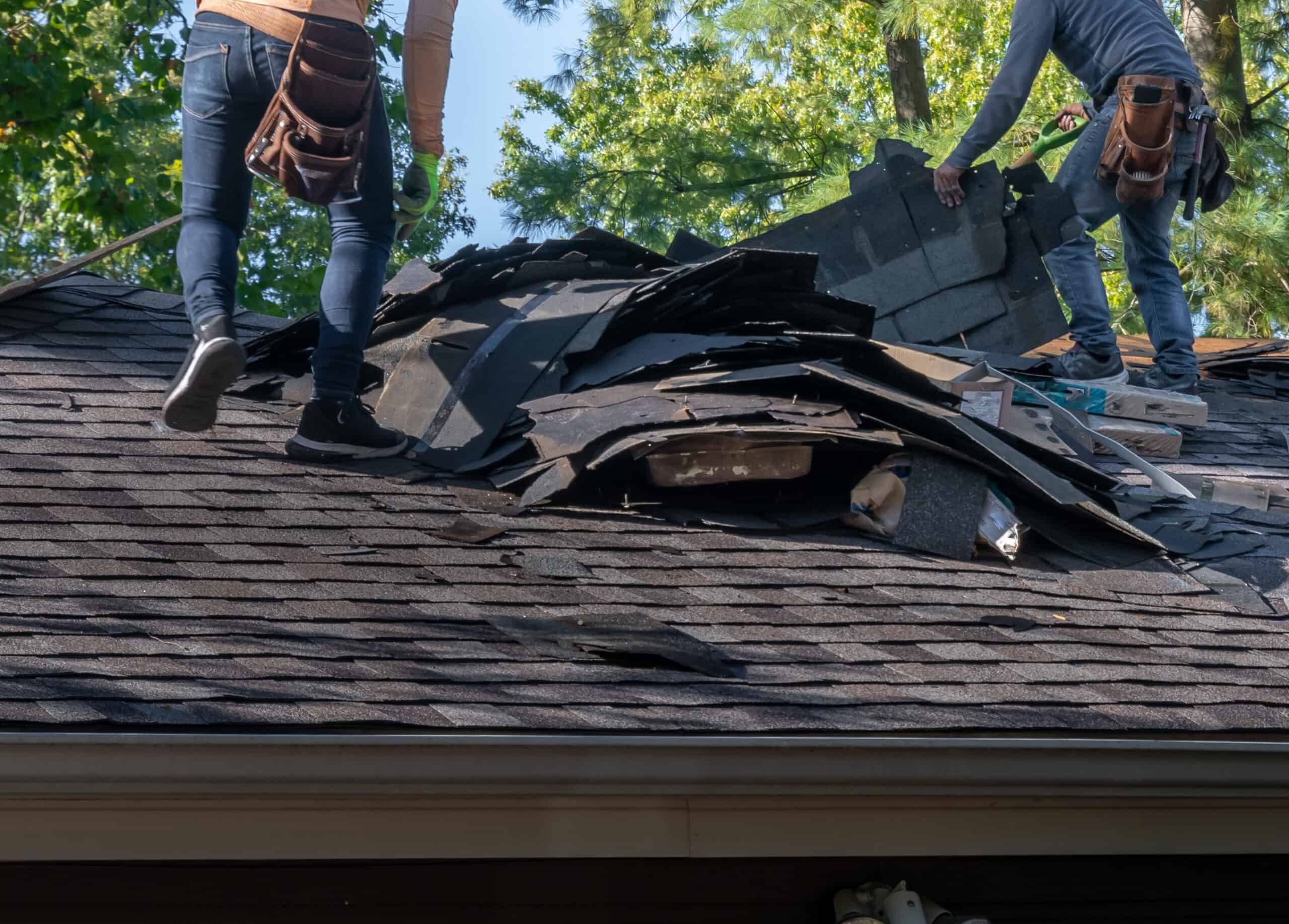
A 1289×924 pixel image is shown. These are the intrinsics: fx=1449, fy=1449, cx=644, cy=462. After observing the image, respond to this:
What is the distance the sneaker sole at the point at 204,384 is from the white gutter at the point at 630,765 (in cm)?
182

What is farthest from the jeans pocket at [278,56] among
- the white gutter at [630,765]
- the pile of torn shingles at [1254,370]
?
the pile of torn shingles at [1254,370]

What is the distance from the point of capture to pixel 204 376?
4.25m

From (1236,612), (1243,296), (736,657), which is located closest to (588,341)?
(736,657)

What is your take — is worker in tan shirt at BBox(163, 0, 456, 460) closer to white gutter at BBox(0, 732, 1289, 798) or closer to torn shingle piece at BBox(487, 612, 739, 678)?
torn shingle piece at BBox(487, 612, 739, 678)

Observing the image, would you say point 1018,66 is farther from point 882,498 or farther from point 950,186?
point 882,498

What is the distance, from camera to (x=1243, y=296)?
50.3 ft

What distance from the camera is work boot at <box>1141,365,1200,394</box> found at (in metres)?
6.68

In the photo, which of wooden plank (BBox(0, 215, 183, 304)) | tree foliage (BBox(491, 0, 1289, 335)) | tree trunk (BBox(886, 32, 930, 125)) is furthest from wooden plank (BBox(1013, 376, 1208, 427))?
tree trunk (BBox(886, 32, 930, 125))

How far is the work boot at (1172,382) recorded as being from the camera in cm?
668

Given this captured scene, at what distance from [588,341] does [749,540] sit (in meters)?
1.04

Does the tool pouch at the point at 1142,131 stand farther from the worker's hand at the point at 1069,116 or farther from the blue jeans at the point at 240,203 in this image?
the blue jeans at the point at 240,203

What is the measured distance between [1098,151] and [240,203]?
378 cm

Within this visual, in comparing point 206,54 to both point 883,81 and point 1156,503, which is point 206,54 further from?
point 883,81

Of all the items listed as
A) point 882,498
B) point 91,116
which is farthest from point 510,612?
point 91,116
